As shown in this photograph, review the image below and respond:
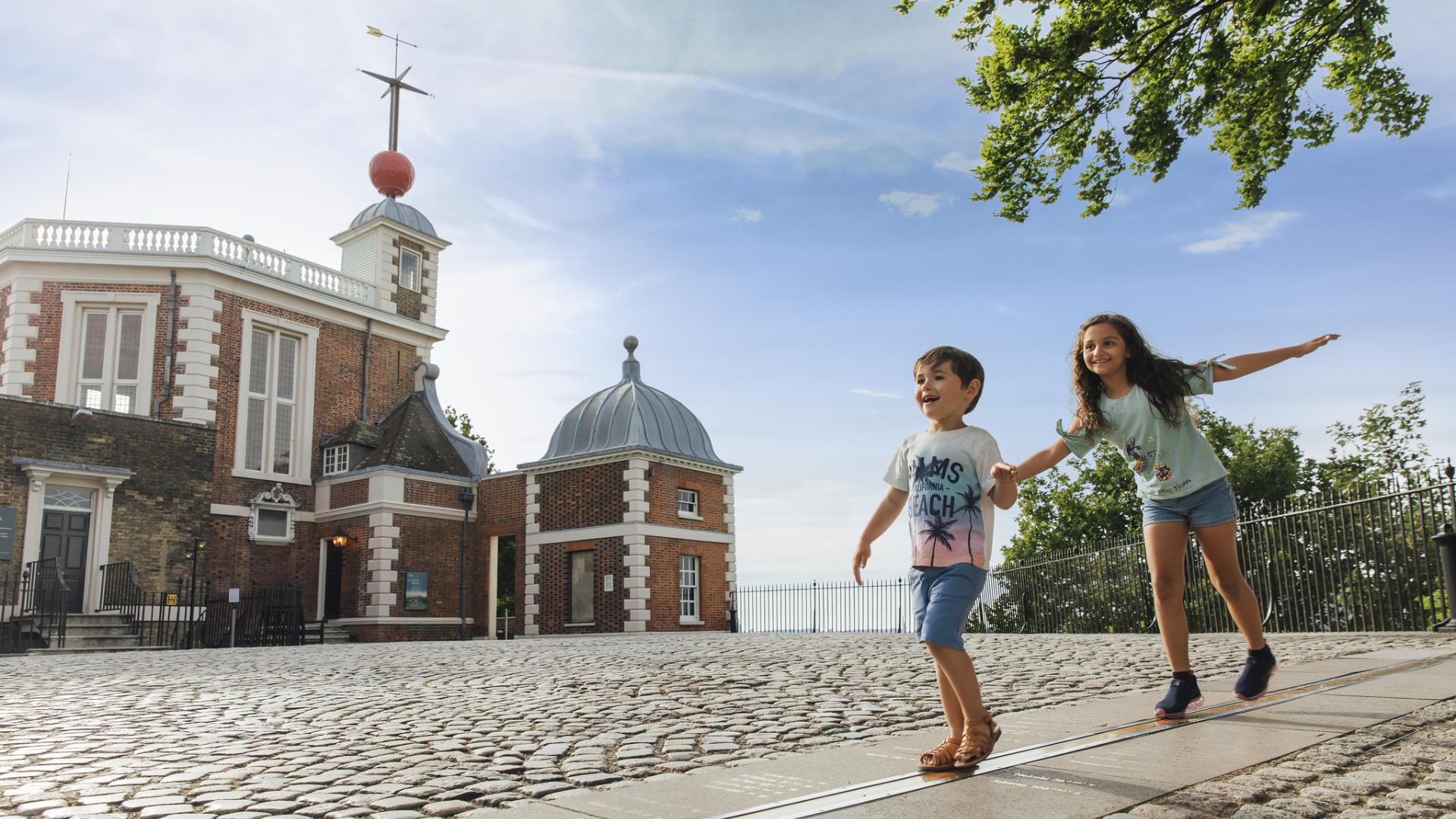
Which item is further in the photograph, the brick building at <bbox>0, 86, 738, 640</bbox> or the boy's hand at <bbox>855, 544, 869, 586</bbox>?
the brick building at <bbox>0, 86, 738, 640</bbox>

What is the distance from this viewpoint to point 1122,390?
14.5ft

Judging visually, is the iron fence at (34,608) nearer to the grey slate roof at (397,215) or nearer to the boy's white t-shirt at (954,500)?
the grey slate roof at (397,215)

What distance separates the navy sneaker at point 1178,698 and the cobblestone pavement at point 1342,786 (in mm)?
605

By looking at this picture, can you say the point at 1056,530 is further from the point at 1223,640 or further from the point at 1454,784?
the point at 1454,784

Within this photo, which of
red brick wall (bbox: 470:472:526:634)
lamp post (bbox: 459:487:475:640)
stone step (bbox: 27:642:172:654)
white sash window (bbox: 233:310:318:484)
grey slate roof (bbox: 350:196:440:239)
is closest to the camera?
stone step (bbox: 27:642:172:654)

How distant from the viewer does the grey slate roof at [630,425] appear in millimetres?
23609

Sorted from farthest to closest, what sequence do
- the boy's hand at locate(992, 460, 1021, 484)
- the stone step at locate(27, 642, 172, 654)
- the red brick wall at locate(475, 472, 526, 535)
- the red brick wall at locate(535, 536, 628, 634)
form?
the red brick wall at locate(475, 472, 526, 535) → the red brick wall at locate(535, 536, 628, 634) → the stone step at locate(27, 642, 172, 654) → the boy's hand at locate(992, 460, 1021, 484)

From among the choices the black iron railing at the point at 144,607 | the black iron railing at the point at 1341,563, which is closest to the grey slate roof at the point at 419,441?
the black iron railing at the point at 144,607

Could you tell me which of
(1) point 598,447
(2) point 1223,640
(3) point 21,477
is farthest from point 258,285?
(2) point 1223,640

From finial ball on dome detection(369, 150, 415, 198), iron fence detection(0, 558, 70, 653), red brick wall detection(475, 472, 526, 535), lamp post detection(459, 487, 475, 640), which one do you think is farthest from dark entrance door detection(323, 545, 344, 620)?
finial ball on dome detection(369, 150, 415, 198)

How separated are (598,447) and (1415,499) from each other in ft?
54.3

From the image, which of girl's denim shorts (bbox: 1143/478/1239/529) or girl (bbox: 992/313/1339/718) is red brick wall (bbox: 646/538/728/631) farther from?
girl's denim shorts (bbox: 1143/478/1239/529)

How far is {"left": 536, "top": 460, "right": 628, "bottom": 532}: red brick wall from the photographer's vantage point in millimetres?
22781

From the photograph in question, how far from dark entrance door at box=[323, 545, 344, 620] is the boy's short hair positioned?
2348 cm
